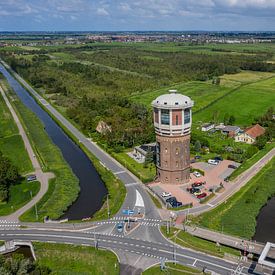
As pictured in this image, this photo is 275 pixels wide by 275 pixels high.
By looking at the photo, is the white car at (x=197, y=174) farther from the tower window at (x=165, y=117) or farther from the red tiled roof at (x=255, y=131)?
the red tiled roof at (x=255, y=131)

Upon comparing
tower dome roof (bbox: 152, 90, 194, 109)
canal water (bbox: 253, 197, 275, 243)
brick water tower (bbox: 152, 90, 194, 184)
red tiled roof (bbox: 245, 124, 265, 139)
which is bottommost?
canal water (bbox: 253, 197, 275, 243)

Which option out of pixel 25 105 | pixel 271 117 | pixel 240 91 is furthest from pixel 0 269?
pixel 240 91

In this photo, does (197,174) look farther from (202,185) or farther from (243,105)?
(243,105)

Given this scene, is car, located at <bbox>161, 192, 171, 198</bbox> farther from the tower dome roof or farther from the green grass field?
the green grass field

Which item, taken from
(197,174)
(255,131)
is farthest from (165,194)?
(255,131)

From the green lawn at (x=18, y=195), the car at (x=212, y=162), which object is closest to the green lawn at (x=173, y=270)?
the green lawn at (x=18, y=195)

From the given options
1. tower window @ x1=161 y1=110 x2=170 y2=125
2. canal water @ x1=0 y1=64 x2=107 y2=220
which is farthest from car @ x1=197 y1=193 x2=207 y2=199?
canal water @ x1=0 y1=64 x2=107 y2=220
